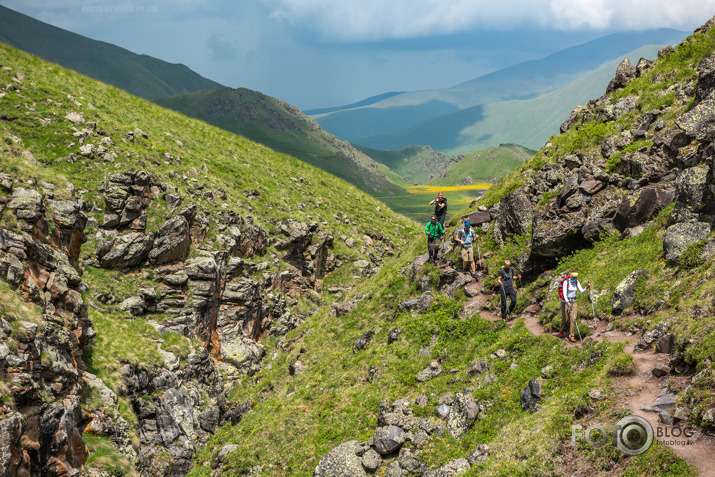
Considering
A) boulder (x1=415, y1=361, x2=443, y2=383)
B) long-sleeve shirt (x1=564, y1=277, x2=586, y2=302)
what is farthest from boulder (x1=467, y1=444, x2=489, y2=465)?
long-sleeve shirt (x1=564, y1=277, x2=586, y2=302)

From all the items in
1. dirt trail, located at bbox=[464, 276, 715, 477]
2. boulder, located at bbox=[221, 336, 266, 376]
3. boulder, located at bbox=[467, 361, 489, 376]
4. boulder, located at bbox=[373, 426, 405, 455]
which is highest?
dirt trail, located at bbox=[464, 276, 715, 477]

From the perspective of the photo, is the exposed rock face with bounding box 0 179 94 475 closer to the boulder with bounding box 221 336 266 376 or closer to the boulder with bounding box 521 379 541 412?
the boulder with bounding box 221 336 266 376

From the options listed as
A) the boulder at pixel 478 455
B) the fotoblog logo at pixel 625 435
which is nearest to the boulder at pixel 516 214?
the boulder at pixel 478 455

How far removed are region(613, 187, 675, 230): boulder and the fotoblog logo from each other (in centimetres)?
1135

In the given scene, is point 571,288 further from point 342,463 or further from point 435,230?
point 435,230

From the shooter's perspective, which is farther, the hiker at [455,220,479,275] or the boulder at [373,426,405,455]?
the hiker at [455,220,479,275]

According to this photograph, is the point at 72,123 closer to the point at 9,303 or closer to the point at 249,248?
the point at 249,248

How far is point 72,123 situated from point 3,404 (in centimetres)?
3140

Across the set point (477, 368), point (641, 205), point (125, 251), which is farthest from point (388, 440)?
point (125, 251)

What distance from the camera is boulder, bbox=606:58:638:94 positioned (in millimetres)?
28062

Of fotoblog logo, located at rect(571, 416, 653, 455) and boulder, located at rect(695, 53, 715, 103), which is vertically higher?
boulder, located at rect(695, 53, 715, 103)

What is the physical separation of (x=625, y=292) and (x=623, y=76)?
2064 cm

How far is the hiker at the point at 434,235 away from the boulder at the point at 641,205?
9.76 metres

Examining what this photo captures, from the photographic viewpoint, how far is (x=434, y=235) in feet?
84.9
